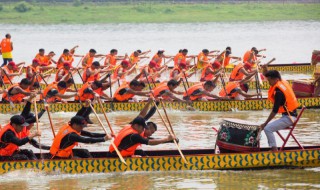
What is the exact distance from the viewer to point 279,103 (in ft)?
51.2

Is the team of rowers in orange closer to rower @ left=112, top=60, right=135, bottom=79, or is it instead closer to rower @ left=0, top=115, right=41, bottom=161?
rower @ left=112, top=60, right=135, bottom=79

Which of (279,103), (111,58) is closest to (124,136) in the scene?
(279,103)

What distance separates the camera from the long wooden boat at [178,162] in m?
15.6

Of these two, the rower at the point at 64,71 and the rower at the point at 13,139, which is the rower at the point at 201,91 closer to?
the rower at the point at 64,71

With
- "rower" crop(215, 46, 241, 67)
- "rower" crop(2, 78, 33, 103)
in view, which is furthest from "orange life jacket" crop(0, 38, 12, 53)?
"rower" crop(2, 78, 33, 103)

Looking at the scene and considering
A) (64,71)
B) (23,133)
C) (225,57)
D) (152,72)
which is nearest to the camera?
(23,133)

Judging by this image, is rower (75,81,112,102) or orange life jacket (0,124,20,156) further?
rower (75,81,112,102)

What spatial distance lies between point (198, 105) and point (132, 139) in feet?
29.3

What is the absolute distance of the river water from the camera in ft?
50.8

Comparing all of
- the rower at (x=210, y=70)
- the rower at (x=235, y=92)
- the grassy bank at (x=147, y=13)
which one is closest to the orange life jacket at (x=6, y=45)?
the rower at (x=210, y=70)

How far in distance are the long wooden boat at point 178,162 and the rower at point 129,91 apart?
6.68 metres

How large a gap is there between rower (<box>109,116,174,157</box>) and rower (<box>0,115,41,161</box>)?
1443mm

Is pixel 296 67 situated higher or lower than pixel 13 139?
lower

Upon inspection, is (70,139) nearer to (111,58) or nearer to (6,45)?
(111,58)
